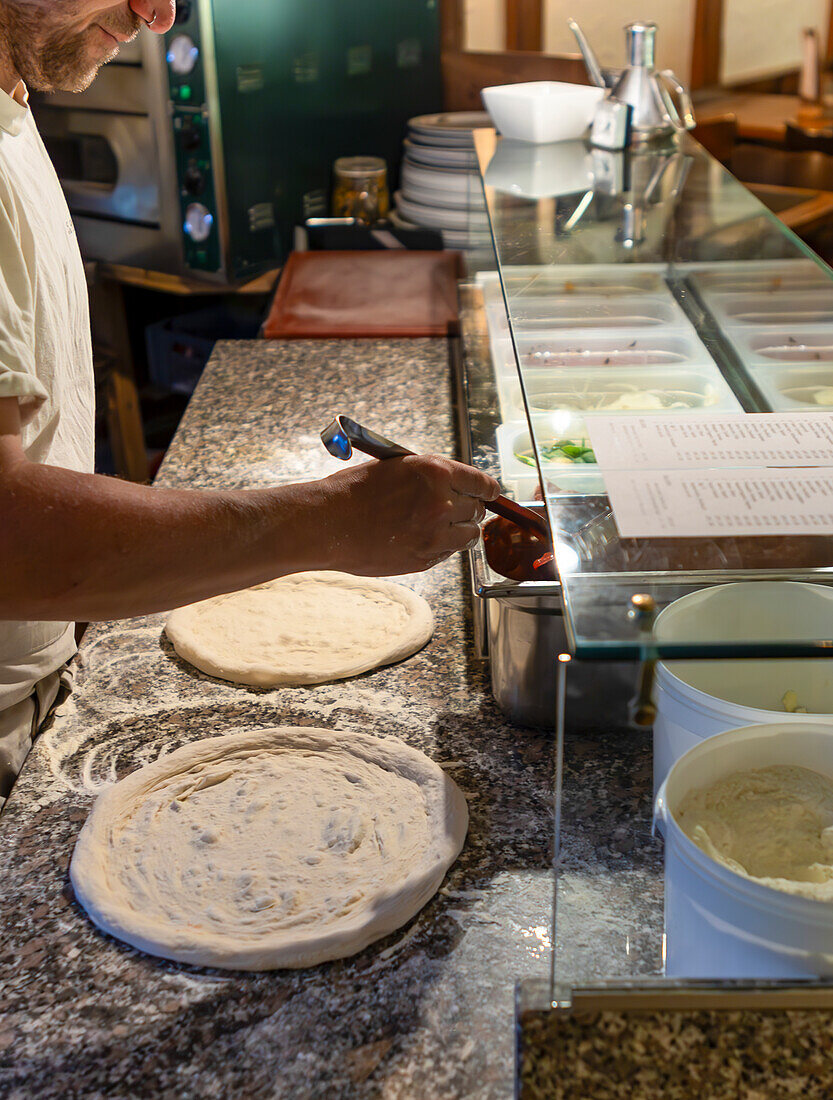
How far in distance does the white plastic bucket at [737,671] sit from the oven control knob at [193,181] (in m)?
2.37

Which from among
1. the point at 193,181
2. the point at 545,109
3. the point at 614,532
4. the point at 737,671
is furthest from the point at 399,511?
the point at 193,181

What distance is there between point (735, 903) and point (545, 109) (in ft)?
7.14

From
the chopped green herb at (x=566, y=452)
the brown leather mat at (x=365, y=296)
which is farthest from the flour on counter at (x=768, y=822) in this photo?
the brown leather mat at (x=365, y=296)

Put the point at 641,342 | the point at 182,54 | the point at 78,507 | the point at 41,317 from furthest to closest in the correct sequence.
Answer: the point at 182,54 < the point at 641,342 < the point at 41,317 < the point at 78,507

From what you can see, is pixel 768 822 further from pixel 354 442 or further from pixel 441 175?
pixel 441 175

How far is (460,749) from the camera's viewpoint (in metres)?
1.21

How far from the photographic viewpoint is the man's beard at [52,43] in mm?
1027

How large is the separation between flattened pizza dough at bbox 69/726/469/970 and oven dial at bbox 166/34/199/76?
220 centimetres

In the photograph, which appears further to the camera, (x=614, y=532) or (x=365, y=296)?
(x=365, y=296)

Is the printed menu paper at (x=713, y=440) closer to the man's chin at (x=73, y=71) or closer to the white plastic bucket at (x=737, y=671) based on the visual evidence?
the white plastic bucket at (x=737, y=671)

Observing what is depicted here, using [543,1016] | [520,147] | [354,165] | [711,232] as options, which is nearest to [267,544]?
[543,1016]

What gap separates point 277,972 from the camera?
92cm

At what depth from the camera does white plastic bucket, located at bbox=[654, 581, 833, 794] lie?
2.30 ft

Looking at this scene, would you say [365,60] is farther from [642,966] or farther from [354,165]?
[642,966]
